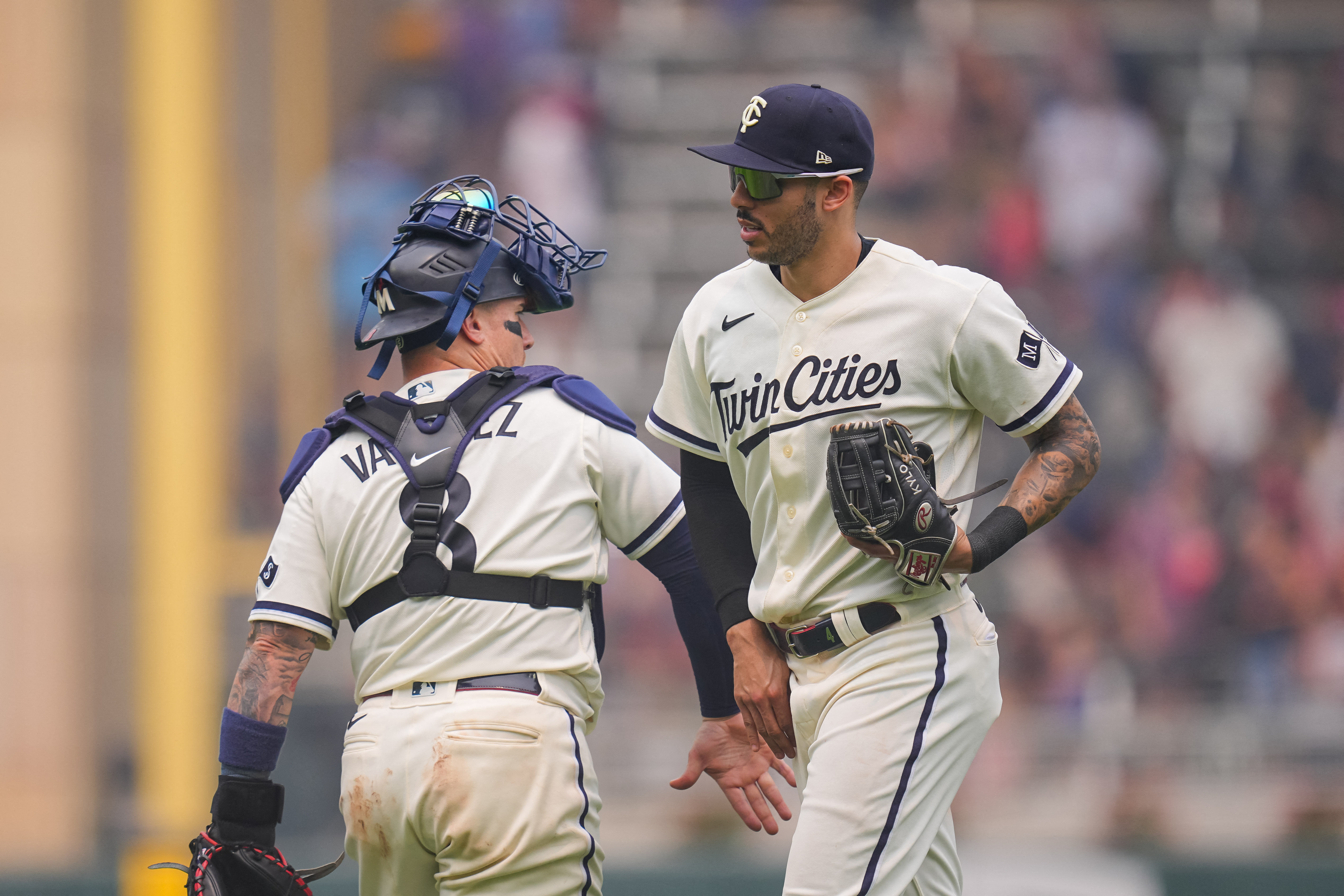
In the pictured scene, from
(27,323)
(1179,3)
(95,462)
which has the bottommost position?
(95,462)

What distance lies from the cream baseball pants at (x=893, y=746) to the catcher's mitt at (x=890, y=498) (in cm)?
19

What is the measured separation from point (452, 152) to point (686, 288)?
1962 millimetres

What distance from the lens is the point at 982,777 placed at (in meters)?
8.48

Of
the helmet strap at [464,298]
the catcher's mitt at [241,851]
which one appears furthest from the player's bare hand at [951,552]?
the catcher's mitt at [241,851]

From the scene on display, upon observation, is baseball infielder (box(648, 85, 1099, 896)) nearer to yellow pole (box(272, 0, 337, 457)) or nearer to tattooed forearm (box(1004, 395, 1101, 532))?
tattooed forearm (box(1004, 395, 1101, 532))

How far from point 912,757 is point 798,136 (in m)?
1.27

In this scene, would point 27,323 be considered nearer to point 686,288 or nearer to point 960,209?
point 686,288

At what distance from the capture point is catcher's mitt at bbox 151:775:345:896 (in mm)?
3393

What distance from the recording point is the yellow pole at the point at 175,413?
1066 cm

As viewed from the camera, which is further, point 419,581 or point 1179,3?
point 1179,3

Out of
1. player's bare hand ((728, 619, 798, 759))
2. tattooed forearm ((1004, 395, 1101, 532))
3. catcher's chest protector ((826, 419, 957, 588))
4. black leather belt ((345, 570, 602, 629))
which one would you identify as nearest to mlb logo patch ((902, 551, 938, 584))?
catcher's chest protector ((826, 419, 957, 588))

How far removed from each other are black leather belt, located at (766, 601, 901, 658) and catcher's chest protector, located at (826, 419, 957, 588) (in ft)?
0.45

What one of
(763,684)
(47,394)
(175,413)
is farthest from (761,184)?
(47,394)

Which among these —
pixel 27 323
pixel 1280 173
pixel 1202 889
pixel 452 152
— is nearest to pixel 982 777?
pixel 1202 889
